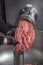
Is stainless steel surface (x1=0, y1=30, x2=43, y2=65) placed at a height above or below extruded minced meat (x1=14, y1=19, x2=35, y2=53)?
below

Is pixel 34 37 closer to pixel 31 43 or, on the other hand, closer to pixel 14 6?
pixel 31 43

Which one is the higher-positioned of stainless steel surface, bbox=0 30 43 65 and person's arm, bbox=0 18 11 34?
person's arm, bbox=0 18 11 34

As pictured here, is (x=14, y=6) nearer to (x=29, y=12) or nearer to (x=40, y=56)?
(x=29, y=12)

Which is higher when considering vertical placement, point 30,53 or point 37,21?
point 37,21

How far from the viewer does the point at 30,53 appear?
580 mm

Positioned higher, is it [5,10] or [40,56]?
[5,10]

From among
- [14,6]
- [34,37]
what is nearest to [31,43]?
[34,37]

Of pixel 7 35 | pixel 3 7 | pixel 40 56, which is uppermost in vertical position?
pixel 3 7

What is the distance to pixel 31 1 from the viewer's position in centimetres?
51

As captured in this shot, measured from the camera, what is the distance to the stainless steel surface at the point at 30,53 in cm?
56

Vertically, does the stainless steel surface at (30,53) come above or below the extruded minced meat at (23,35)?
below

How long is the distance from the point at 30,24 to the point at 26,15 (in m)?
0.04

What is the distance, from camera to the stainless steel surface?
1.84 ft

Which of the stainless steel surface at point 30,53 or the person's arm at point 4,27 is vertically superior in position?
the person's arm at point 4,27
